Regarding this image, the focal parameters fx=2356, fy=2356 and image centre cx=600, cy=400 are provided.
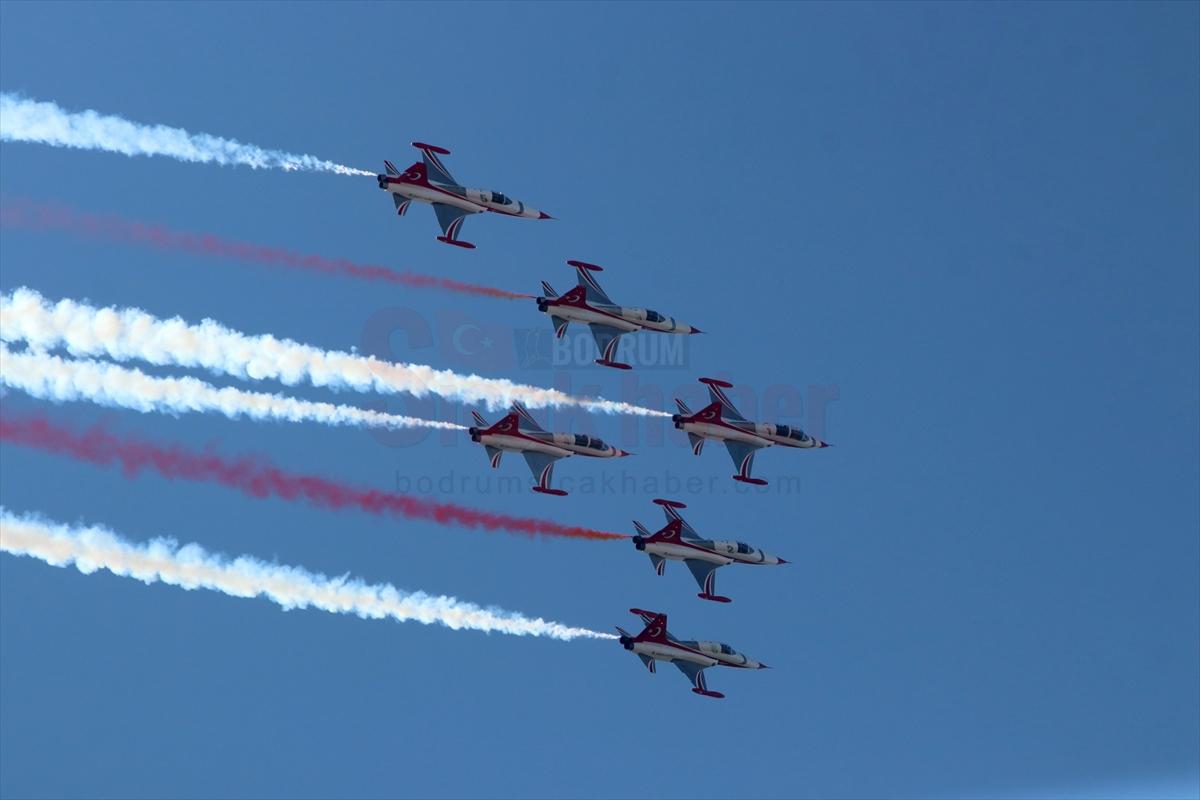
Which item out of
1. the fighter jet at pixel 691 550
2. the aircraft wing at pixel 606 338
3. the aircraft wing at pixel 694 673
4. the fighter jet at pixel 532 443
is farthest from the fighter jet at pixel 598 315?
the aircraft wing at pixel 694 673

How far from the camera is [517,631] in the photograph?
8138cm

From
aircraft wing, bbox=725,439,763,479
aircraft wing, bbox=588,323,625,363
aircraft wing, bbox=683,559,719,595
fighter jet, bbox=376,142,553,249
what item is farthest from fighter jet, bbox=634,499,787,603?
fighter jet, bbox=376,142,553,249

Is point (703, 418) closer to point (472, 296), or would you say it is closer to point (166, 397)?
point (472, 296)

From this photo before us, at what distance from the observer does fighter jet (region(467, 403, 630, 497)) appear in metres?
80.6

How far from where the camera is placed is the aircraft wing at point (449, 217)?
266ft

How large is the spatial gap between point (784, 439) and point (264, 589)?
21.2 m

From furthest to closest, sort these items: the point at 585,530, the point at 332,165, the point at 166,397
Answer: the point at 585,530 < the point at 332,165 < the point at 166,397

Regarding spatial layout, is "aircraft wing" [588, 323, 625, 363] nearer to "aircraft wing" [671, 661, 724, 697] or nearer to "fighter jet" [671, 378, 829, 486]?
"fighter jet" [671, 378, 829, 486]

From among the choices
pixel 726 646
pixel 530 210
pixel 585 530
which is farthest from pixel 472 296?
pixel 726 646

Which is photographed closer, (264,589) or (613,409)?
(264,589)

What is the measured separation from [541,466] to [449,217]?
9.16 metres

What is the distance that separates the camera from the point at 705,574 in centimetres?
8581

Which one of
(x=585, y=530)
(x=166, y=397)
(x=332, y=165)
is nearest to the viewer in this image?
(x=166, y=397)

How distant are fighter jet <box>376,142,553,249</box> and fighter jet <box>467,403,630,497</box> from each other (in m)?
6.16
